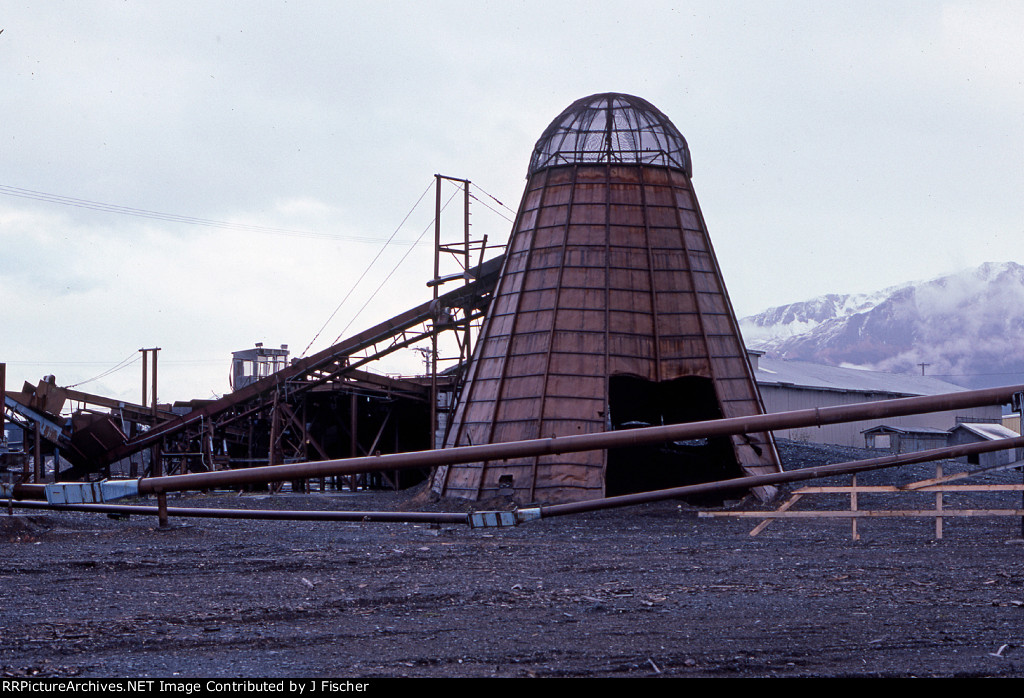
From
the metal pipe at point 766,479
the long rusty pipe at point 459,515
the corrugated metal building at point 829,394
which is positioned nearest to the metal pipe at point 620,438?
the long rusty pipe at point 459,515

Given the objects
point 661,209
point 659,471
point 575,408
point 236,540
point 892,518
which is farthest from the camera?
point 659,471

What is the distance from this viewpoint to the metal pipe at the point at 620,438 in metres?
3.41

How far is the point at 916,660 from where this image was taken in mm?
5746

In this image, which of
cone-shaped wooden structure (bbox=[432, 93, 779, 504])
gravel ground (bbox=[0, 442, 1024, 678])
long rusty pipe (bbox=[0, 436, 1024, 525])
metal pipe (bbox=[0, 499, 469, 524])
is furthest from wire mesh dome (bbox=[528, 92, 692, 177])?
metal pipe (bbox=[0, 499, 469, 524])

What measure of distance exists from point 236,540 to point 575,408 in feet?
32.1

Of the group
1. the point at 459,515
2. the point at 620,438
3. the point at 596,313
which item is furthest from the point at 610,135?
the point at 620,438

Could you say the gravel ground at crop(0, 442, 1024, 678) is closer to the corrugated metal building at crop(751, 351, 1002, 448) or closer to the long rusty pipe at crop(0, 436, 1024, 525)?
the long rusty pipe at crop(0, 436, 1024, 525)

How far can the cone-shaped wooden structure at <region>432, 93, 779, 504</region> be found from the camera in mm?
22844

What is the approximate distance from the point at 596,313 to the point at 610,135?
207 inches

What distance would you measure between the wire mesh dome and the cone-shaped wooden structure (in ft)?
0.11

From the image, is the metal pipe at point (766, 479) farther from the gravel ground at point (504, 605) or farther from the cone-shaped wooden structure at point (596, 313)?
the cone-shaped wooden structure at point (596, 313)

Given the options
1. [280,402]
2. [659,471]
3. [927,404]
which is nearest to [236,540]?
[927,404]

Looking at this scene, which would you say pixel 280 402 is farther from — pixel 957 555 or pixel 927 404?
pixel 927 404

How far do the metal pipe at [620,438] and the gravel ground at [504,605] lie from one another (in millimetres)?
1768
